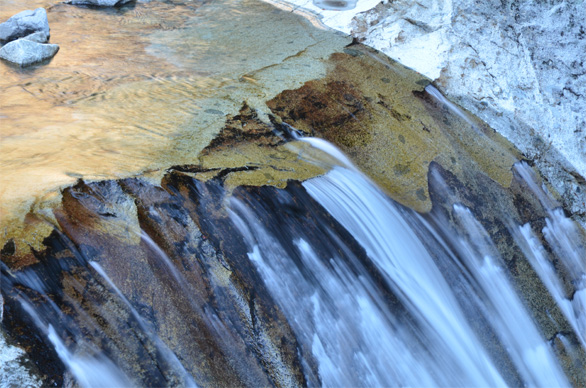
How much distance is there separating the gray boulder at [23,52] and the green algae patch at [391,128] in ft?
6.48

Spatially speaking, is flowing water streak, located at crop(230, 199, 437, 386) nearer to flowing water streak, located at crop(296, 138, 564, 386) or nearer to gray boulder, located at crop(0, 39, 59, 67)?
flowing water streak, located at crop(296, 138, 564, 386)

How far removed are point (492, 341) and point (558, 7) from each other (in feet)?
9.13

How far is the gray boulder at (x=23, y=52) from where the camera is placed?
3986 mm

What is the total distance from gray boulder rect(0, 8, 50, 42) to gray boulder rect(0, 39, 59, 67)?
1.14ft

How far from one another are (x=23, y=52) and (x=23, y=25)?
0.49m

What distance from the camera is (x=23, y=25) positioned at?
4.31 metres

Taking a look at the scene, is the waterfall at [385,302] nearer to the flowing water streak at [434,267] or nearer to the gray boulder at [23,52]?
the flowing water streak at [434,267]

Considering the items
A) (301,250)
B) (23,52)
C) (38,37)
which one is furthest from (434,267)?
(38,37)

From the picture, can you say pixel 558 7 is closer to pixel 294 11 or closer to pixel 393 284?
pixel 294 11

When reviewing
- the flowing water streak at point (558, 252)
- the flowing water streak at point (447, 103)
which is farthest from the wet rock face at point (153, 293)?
the flowing water streak at point (447, 103)

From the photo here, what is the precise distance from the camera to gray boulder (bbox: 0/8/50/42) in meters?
4.31

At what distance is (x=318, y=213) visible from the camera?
2902 mm

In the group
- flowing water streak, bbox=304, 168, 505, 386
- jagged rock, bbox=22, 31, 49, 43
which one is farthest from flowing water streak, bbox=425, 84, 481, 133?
jagged rock, bbox=22, 31, 49, 43

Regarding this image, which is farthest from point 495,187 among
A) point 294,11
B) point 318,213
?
point 294,11
